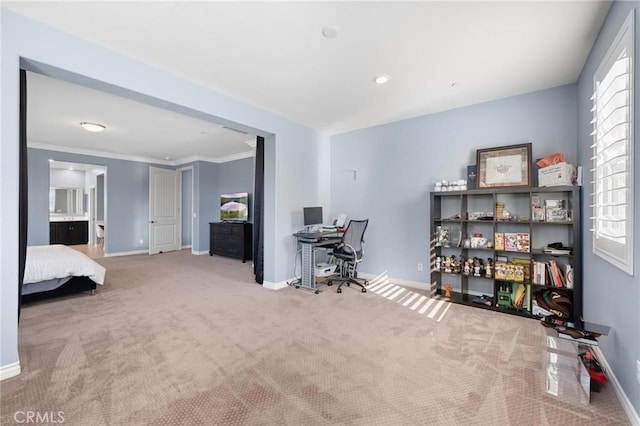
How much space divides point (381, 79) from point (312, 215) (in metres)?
2.27

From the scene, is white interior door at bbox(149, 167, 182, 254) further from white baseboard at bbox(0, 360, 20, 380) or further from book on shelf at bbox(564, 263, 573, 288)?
book on shelf at bbox(564, 263, 573, 288)

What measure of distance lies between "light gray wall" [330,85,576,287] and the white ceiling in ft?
0.75

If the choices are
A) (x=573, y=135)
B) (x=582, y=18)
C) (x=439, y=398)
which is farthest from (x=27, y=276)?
(x=573, y=135)

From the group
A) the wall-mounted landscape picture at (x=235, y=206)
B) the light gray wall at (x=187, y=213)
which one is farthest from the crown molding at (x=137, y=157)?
the wall-mounted landscape picture at (x=235, y=206)

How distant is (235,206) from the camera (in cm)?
702

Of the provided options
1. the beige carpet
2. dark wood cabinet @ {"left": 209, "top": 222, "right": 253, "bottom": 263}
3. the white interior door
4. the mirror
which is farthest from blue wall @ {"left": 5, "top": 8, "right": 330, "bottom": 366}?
the mirror

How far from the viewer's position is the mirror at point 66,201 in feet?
30.8

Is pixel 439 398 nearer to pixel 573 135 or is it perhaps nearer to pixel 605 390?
pixel 605 390

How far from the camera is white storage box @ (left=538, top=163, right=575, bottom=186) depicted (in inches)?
112

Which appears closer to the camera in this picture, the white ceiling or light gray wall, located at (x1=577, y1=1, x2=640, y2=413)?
light gray wall, located at (x1=577, y1=1, x2=640, y2=413)

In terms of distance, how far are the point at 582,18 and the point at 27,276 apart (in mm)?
5861

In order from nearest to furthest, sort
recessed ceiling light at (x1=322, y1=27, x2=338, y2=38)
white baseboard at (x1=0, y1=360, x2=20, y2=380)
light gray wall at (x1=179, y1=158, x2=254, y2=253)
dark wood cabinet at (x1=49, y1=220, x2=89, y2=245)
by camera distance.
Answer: white baseboard at (x1=0, y1=360, x2=20, y2=380)
recessed ceiling light at (x1=322, y1=27, x2=338, y2=38)
light gray wall at (x1=179, y1=158, x2=254, y2=253)
dark wood cabinet at (x1=49, y1=220, x2=89, y2=245)

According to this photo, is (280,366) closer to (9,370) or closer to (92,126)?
(9,370)

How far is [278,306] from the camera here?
3.34 m
